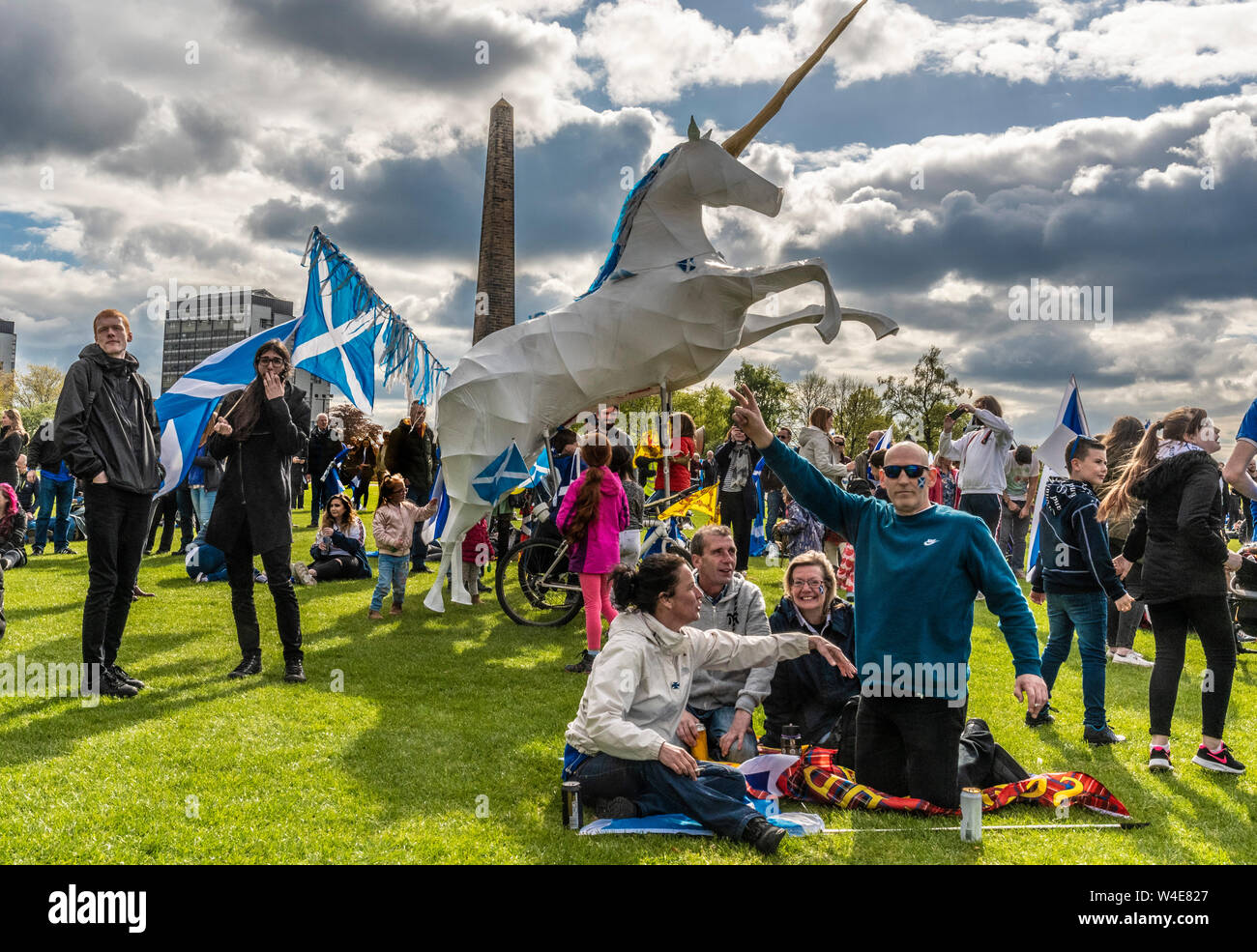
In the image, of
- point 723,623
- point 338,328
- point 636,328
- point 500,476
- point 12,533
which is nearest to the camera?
point 723,623

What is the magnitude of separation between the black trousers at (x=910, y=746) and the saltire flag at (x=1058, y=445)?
2496mm

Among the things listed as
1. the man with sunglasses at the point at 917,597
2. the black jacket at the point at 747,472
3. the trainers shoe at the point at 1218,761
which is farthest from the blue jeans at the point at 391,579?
the trainers shoe at the point at 1218,761

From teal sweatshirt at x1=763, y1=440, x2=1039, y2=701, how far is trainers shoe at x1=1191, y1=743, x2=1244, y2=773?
217 cm

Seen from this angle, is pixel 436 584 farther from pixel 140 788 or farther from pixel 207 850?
pixel 207 850

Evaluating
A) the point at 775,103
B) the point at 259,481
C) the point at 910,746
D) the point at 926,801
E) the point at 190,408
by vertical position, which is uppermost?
the point at 775,103

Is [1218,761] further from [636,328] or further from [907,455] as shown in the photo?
[636,328]

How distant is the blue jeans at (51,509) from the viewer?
13250 mm

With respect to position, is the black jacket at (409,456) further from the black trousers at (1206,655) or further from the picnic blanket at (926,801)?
the black trousers at (1206,655)

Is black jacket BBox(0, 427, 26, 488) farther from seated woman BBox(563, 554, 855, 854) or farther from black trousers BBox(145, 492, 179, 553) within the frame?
seated woman BBox(563, 554, 855, 854)

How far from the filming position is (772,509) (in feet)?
45.7

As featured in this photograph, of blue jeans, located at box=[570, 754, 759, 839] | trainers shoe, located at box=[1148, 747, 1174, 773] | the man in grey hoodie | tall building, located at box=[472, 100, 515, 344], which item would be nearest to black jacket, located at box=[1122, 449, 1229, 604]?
trainers shoe, located at box=[1148, 747, 1174, 773]

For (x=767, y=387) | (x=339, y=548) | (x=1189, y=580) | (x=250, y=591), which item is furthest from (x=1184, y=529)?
(x=767, y=387)

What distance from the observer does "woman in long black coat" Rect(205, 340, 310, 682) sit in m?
6.08

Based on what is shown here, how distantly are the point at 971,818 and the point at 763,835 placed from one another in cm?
88
